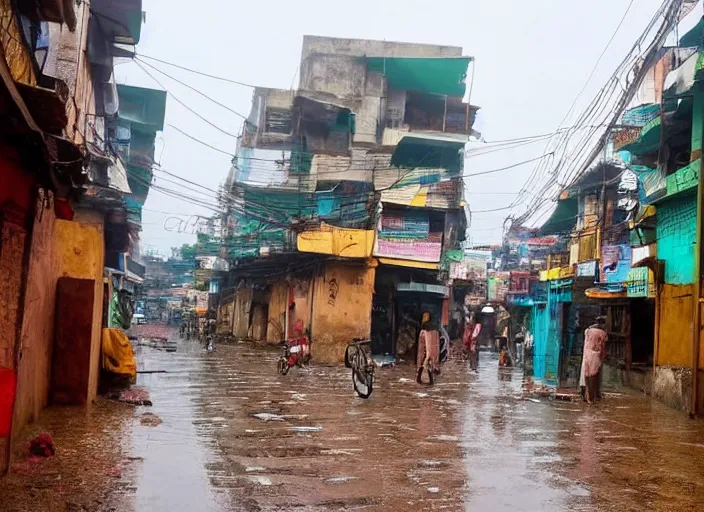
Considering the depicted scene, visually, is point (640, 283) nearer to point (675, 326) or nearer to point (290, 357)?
point (675, 326)

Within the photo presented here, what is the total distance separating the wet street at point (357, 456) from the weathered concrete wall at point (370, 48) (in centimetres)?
2389

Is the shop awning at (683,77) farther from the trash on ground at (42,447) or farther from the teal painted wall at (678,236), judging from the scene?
the trash on ground at (42,447)

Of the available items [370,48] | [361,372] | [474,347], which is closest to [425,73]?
[370,48]

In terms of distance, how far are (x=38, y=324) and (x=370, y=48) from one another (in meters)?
30.3

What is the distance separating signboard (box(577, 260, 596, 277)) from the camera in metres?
24.0

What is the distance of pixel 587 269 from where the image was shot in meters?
24.5

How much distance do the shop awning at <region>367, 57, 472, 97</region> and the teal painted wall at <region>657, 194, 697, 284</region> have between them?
18109 mm

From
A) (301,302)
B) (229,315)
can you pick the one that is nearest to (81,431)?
(301,302)

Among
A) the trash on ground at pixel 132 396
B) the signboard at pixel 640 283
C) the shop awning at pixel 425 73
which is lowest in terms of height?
the trash on ground at pixel 132 396

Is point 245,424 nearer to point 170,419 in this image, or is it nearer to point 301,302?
point 170,419

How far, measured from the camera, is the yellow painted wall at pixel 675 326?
52.3 ft

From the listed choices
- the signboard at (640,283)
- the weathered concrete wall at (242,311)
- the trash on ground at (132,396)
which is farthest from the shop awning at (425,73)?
the trash on ground at (132,396)

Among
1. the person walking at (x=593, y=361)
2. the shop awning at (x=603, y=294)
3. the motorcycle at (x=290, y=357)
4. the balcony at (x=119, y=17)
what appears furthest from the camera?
the motorcycle at (x=290, y=357)

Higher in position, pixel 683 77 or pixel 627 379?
pixel 683 77
